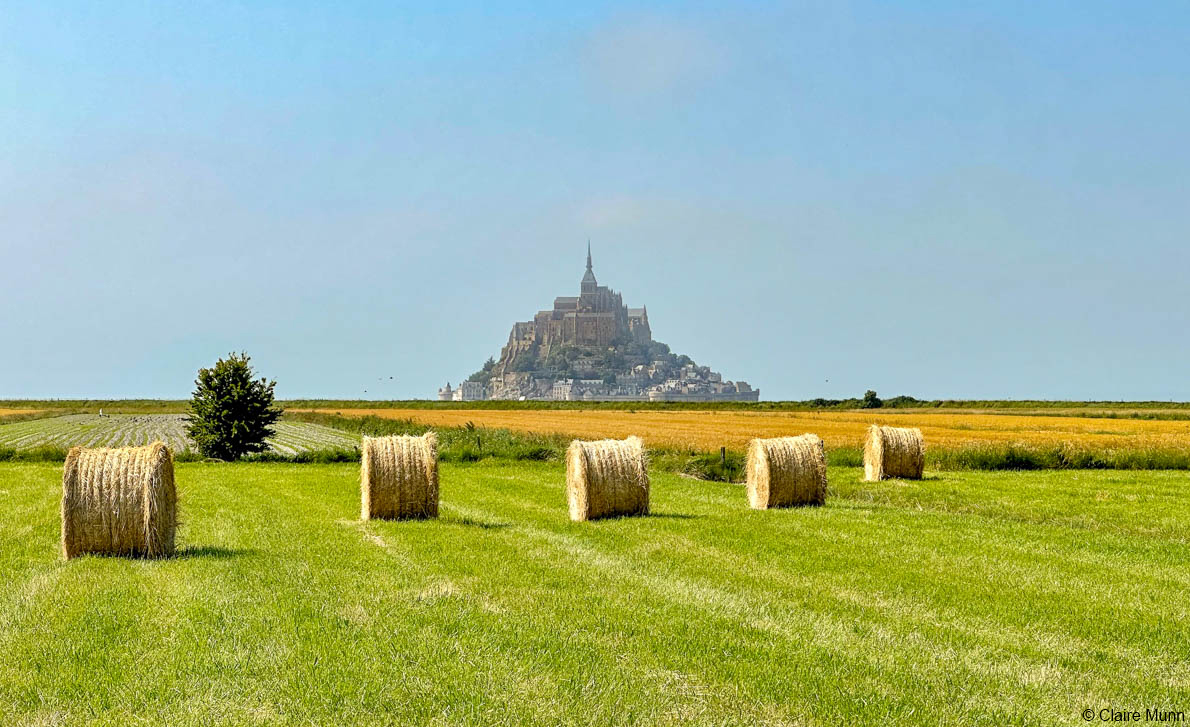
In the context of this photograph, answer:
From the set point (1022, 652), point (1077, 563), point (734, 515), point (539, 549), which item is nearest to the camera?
point (1022, 652)

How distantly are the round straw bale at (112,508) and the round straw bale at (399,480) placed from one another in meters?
4.21

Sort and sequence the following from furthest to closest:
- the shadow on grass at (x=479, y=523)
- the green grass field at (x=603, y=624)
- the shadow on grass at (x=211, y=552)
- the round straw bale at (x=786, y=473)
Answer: the round straw bale at (x=786, y=473), the shadow on grass at (x=479, y=523), the shadow on grass at (x=211, y=552), the green grass field at (x=603, y=624)

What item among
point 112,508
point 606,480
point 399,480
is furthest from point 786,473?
point 112,508

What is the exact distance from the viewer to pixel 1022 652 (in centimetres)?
849

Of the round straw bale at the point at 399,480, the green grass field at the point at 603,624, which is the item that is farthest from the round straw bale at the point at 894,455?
the round straw bale at the point at 399,480

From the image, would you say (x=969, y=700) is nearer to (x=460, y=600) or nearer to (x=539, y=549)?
(x=460, y=600)

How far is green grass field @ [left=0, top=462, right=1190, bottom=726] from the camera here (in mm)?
7168

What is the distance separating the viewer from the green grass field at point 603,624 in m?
7.17

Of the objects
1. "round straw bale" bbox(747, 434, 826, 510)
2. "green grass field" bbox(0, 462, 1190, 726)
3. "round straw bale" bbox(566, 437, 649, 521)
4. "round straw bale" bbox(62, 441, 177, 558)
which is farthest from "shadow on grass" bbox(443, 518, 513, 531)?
"round straw bale" bbox(747, 434, 826, 510)

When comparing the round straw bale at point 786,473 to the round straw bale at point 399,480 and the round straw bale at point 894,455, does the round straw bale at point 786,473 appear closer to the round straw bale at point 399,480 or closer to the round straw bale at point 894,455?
the round straw bale at point 399,480

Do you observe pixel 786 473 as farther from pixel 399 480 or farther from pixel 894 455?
pixel 894 455

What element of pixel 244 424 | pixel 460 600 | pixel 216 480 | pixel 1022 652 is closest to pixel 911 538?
pixel 1022 652

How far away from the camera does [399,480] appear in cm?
1734

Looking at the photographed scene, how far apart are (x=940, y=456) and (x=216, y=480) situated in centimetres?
2209
